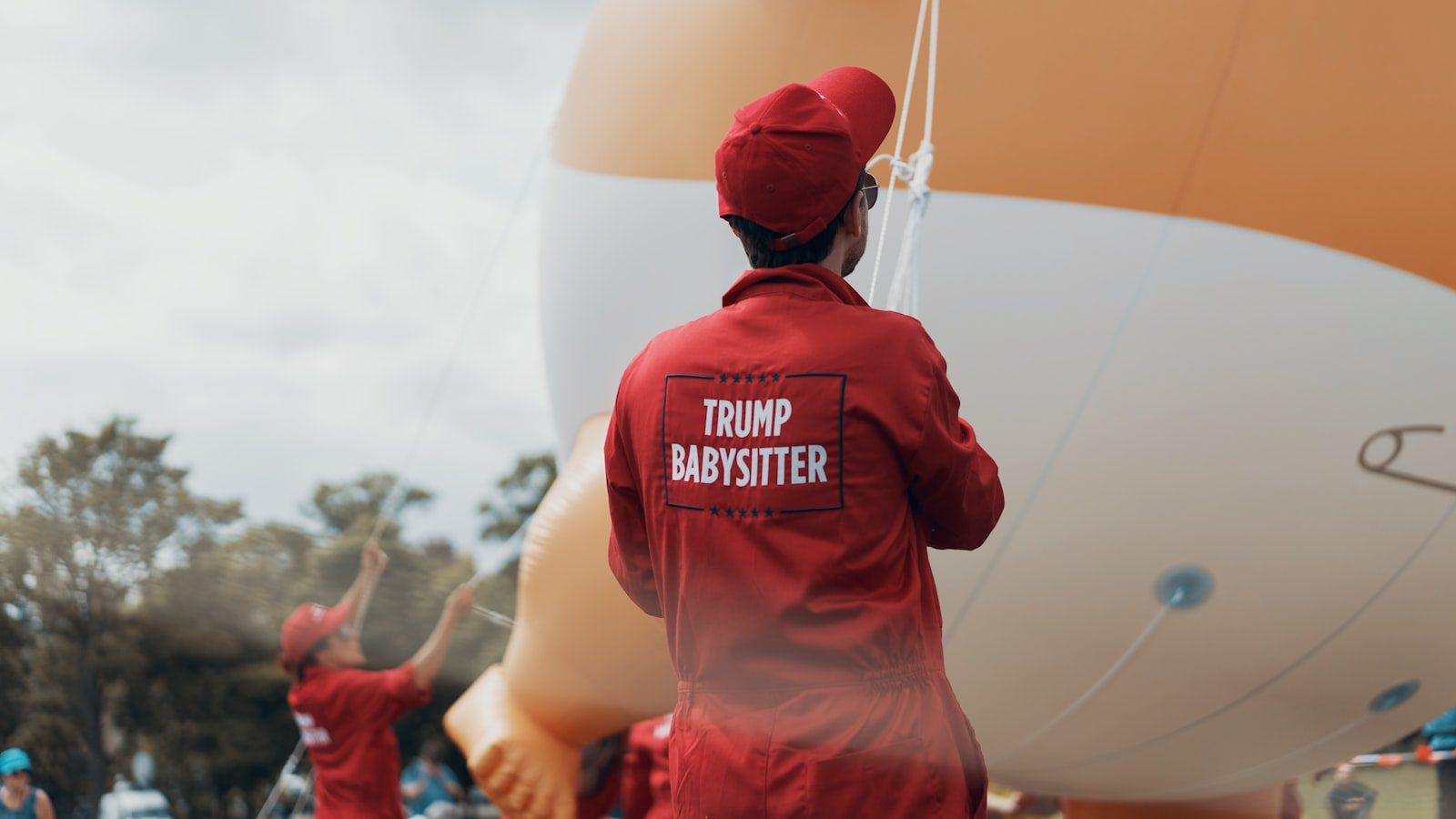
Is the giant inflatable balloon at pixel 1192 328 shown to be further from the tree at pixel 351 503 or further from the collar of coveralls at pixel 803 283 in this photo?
the tree at pixel 351 503

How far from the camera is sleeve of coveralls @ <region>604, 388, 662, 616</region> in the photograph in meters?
1.58

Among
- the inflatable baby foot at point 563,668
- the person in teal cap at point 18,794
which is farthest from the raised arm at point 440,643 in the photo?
the person in teal cap at point 18,794

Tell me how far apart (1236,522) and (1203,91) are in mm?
807

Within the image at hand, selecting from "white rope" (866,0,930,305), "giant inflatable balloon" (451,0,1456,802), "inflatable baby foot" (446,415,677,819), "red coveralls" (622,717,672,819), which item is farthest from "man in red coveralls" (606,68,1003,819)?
"red coveralls" (622,717,672,819)

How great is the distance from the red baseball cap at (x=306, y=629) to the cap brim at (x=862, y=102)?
3.41 meters

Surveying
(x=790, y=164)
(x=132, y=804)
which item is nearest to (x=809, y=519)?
(x=790, y=164)

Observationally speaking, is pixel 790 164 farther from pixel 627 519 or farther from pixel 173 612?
pixel 173 612

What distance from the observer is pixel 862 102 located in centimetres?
154

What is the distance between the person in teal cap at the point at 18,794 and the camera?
5809 millimetres

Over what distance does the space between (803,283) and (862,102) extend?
23 cm

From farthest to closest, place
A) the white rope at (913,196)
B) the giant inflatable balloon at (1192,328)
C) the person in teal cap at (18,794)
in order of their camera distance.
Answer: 1. the person in teal cap at (18,794)
2. the giant inflatable balloon at (1192,328)
3. the white rope at (913,196)

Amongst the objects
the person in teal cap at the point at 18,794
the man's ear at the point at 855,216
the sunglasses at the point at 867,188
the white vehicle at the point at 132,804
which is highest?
the sunglasses at the point at 867,188

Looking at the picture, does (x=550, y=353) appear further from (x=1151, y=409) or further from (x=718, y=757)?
(x=718, y=757)

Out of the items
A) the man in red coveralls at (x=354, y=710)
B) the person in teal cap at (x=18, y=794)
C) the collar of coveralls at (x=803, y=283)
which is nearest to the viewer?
the collar of coveralls at (x=803, y=283)
